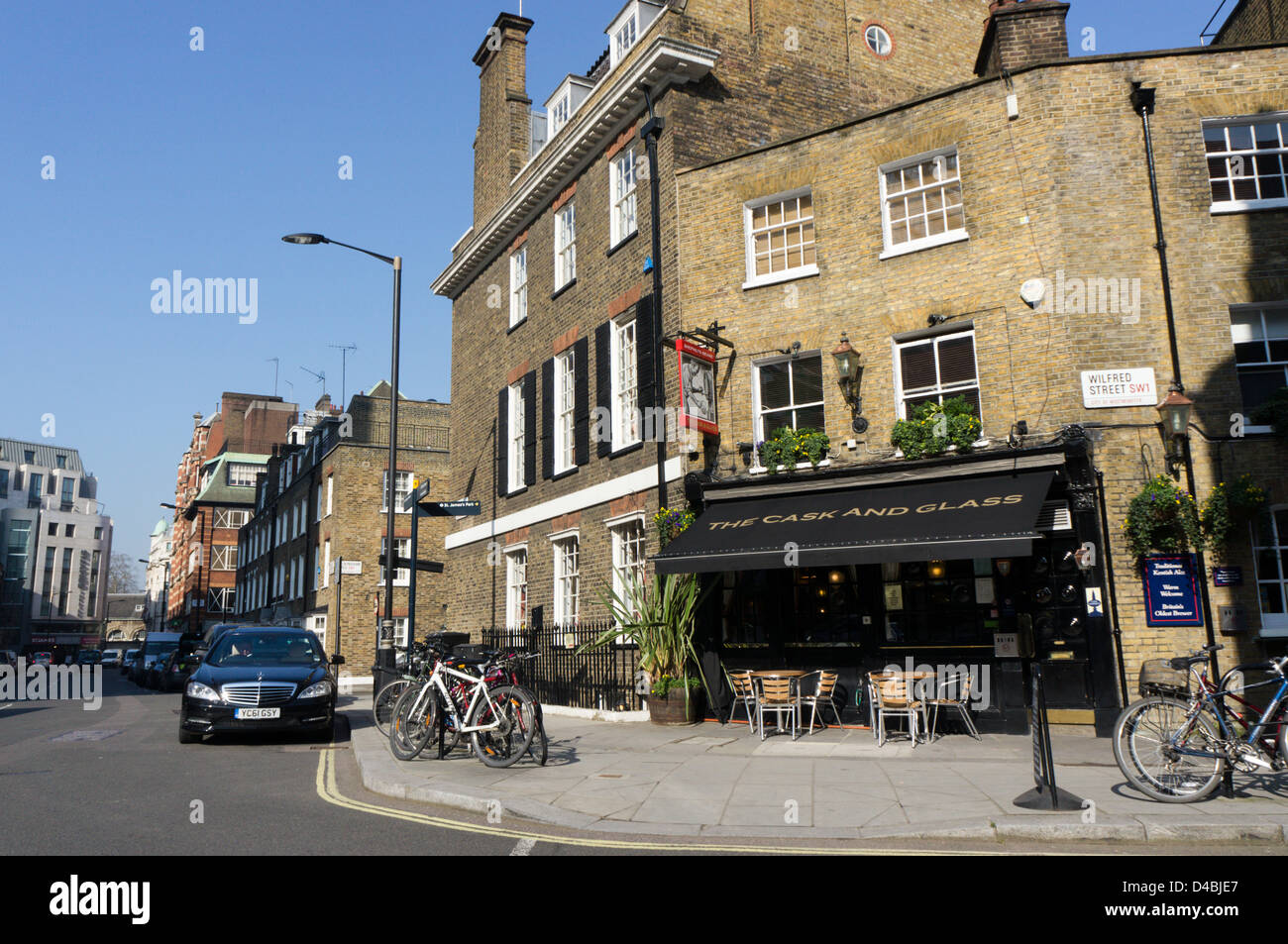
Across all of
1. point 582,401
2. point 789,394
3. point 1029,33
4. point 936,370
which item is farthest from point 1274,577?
point 582,401

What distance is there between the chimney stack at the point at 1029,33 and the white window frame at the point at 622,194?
6.50m

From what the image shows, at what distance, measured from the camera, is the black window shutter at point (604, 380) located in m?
17.2

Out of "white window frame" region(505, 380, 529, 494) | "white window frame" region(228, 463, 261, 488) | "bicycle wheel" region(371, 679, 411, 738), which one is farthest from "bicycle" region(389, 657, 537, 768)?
"white window frame" region(228, 463, 261, 488)

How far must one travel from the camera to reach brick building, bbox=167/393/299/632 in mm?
65812

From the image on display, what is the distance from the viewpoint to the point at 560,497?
18.7 m

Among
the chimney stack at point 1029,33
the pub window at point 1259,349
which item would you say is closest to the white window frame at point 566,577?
the chimney stack at point 1029,33

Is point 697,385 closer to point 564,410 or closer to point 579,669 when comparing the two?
point 564,410

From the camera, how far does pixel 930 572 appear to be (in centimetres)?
1282

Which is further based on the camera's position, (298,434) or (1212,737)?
(298,434)

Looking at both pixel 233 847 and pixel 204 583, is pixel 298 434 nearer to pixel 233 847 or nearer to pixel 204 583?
pixel 204 583

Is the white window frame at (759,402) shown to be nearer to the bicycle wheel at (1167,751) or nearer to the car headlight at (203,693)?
the bicycle wheel at (1167,751)
